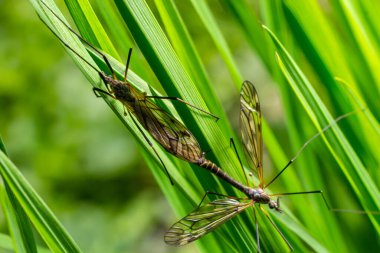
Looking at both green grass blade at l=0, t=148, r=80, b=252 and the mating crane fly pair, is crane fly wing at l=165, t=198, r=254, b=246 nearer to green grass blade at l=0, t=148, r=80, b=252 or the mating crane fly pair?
the mating crane fly pair

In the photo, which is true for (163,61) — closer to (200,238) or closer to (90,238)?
(200,238)

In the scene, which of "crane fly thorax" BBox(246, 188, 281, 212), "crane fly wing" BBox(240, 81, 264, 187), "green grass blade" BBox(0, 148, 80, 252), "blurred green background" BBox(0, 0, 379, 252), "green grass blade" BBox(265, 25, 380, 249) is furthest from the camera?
"blurred green background" BBox(0, 0, 379, 252)

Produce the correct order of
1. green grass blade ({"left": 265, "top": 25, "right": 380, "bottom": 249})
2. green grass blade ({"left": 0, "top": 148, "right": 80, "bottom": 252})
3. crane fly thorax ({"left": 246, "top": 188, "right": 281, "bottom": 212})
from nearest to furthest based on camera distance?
green grass blade ({"left": 0, "top": 148, "right": 80, "bottom": 252})
green grass blade ({"left": 265, "top": 25, "right": 380, "bottom": 249})
crane fly thorax ({"left": 246, "top": 188, "right": 281, "bottom": 212})

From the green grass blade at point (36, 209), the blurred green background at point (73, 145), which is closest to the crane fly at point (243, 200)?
the green grass blade at point (36, 209)

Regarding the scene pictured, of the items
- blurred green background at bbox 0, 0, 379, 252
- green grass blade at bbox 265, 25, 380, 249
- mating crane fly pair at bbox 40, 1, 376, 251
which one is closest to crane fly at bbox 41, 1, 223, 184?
mating crane fly pair at bbox 40, 1, 376, 251

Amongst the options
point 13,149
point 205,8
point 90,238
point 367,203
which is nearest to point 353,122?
point 367,203

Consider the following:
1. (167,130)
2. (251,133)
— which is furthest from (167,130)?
(251,133)

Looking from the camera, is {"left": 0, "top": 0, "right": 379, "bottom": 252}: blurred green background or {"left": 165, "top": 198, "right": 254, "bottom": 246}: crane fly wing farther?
{"left": 0, "top": 0, "right": 379, "bottom": 252}: blurred green background

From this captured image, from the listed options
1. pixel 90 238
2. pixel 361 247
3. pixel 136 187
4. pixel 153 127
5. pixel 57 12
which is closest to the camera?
pixel 57 12
